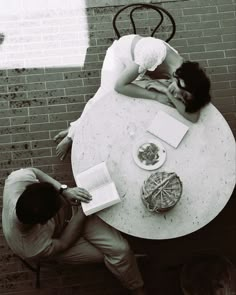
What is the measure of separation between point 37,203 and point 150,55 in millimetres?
1460

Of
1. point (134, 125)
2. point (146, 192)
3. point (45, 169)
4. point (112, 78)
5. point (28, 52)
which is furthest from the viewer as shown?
point (28, 52)

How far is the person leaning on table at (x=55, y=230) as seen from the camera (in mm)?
3072

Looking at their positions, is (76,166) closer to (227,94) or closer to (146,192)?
(146,192)

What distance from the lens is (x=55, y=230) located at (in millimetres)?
3703

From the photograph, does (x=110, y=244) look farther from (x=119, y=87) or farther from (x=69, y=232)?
(x=119, y=87)

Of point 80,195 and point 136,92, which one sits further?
point 136,92

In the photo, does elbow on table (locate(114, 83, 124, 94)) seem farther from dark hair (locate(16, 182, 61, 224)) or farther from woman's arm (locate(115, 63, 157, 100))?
dark hair (locate(16, 182, 61, 224))

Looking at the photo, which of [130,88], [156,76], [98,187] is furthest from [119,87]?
[98,187]

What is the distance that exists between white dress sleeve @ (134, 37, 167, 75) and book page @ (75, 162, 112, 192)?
842mm

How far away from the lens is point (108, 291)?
4.24 meters

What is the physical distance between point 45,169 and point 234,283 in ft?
6.38

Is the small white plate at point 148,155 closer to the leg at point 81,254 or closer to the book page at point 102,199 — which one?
the book page at point 102,199

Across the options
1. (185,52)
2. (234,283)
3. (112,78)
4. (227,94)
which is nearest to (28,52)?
(112,78)

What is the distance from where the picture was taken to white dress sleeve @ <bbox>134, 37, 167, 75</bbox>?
3691mm
